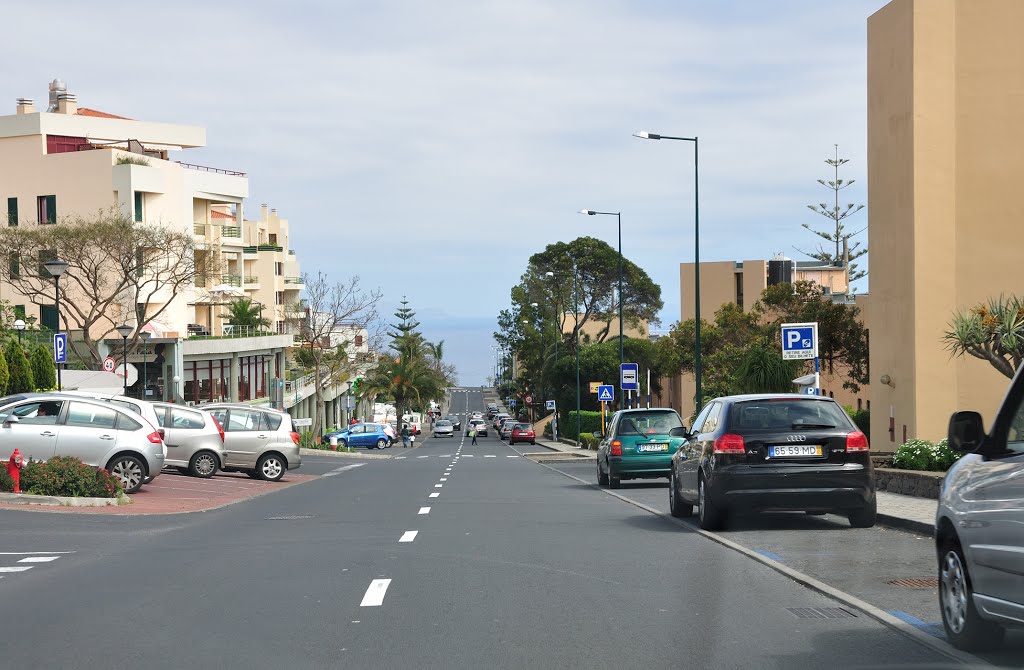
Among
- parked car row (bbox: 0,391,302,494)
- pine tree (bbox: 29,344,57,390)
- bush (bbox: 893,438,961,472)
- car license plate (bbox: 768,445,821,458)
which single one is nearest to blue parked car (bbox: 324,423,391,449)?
pine tree (bbox: 29,344,57,390)

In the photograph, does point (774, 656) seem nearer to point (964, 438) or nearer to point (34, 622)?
point (964, 438)

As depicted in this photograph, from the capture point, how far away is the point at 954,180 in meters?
33.6

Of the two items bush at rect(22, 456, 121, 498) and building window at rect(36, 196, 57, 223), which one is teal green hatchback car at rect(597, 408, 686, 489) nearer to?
bush at rect(22, 456, 121, 498)

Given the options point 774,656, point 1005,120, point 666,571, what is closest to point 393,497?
point 666,571

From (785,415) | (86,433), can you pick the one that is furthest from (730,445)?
(86,433)

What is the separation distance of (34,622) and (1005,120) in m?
31.0

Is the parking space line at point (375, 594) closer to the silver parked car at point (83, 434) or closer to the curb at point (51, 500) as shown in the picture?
the curb at point (51, 500)

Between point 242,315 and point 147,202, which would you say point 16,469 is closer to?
point 147,202

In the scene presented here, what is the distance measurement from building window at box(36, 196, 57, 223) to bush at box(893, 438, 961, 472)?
170 feet

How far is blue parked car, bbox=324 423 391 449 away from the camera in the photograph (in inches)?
2928

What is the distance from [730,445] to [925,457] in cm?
657

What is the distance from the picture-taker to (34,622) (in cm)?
873

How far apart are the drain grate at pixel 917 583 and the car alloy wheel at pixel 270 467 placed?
2273 cm

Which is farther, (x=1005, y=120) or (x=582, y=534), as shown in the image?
(x=1005, y=120)
